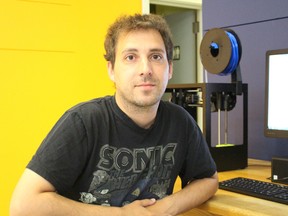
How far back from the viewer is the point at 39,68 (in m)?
2.85

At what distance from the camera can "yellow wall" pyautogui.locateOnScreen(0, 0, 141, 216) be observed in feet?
8.90

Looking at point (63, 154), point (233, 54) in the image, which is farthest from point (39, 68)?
point (63, 154)

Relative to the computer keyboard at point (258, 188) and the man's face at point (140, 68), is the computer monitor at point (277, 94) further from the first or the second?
the man's face at point (140, 68)

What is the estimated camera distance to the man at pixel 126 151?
1.07 meters

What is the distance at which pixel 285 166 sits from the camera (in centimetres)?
143

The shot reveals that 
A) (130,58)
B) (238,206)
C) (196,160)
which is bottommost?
(238,206)

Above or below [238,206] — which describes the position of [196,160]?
above

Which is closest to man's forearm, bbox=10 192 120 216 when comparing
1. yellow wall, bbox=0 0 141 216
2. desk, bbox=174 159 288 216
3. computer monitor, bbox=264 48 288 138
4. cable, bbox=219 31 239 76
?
desk, bbox=174 159 288 216

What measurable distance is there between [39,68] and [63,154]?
1899 millimetres

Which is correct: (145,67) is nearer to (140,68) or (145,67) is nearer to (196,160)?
(140,68)

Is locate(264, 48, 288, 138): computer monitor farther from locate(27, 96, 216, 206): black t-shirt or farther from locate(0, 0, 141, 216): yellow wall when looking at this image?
locate(0, 0, 141, 216): yellow wall

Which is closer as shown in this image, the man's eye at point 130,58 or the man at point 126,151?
the man at point 126,151

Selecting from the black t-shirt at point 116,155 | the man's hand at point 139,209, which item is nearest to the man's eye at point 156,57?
the black t-shirt at point 116,155

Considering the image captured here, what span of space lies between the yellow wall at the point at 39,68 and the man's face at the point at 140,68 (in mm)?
1709
